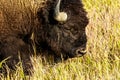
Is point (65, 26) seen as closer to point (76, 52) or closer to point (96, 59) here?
point (76, 52)

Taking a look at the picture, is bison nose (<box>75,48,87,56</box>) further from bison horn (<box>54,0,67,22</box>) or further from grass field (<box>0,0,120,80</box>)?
bison horn (<box>54,0,67,22</box>)

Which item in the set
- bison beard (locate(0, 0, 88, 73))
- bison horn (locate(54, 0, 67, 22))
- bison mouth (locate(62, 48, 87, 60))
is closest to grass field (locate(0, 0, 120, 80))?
bison mouth (locate(62, 48, 87, 60))

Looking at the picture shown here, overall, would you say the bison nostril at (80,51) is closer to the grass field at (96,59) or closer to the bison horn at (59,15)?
the grass field at (96,59)

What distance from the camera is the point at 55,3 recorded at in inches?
231

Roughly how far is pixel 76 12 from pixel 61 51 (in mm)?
511

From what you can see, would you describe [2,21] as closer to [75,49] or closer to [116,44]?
[75,49]

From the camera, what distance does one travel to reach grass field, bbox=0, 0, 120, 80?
547 cm

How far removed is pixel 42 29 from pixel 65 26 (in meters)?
0.28

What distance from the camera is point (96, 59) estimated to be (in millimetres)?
5977

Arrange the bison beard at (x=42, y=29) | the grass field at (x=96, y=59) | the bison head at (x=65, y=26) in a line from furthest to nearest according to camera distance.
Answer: the bison head at (x=65, y=26)
the bison beard at (x=42, y=29)
the grass field at (x=96, y=59)

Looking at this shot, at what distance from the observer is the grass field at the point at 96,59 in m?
5.47

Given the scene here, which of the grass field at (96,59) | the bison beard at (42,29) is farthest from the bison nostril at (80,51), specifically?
the grass field at (96,59)

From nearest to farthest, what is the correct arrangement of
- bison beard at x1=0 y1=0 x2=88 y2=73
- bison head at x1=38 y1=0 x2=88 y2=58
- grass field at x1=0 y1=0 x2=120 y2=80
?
grass field at x1=0 y1=0 x2=120 y2=80 < bison beard at x1=0 y1=0 x2=88 y2=73 < bison head at x1=38 y1=0 x2=88 y2=58

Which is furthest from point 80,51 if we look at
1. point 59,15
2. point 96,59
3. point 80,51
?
point 59,15
